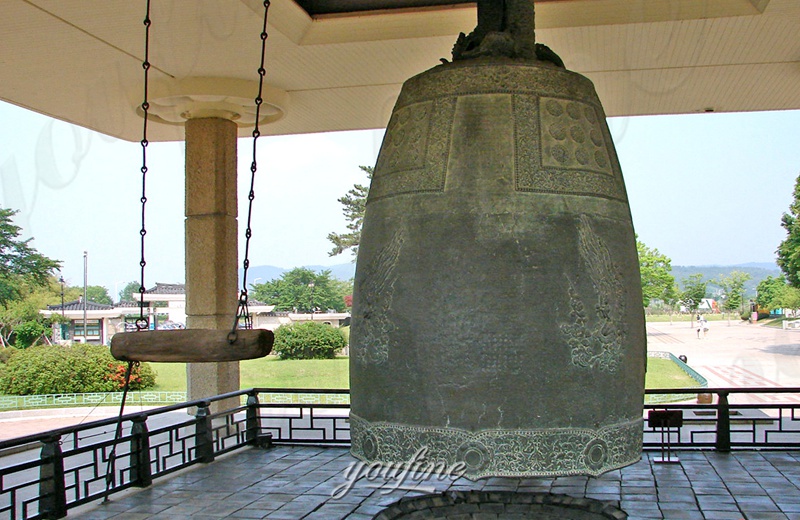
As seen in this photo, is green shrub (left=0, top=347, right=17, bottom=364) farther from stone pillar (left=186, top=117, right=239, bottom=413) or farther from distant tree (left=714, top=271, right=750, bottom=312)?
distant tree (left=714, top=271, right=750, bottom=312)

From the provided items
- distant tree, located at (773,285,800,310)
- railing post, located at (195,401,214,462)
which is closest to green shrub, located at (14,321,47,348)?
railing post, located at (195,401,214,462)

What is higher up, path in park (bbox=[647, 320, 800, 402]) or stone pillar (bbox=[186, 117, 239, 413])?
stone pillar (bbox=[186, 117, 239, 413])

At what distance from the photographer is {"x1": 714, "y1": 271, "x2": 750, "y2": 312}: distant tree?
27.8 meters

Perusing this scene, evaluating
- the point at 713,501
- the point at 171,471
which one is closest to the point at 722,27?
the point at 713,501

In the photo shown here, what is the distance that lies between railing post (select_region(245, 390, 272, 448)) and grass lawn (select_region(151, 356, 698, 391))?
6.34 metres

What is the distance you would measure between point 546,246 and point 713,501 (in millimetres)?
5104

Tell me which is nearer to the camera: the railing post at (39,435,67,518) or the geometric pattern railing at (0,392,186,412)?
the railing post at (39,435,67,518)

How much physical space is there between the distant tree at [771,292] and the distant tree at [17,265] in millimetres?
19808

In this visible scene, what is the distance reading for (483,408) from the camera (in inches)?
83.0

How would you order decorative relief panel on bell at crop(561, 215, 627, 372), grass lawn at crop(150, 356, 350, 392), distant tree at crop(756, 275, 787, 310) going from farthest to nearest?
distant tree at crop(756, 275, 787, 310), grass lawn at crop(150, 356, 350, 392), decorative relief panel on bell at crop(561, 215, 627, 372)

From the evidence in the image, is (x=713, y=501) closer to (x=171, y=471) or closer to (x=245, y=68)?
(x=171, y=471)

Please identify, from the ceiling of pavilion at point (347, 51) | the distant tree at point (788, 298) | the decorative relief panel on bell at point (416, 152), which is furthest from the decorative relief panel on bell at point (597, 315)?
the distant tree at point (788, 298)

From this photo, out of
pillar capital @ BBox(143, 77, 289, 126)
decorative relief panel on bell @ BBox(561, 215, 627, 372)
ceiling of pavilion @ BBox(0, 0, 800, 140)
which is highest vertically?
ceiling of pavilion @ BBox(0, 0, 800, 140)

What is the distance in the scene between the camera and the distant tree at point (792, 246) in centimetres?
1723
